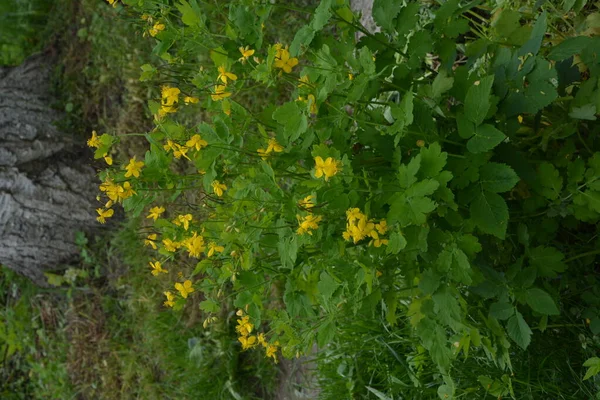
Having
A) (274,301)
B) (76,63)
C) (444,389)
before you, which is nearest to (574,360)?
(444,389)

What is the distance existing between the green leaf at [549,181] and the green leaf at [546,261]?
0.42 ft

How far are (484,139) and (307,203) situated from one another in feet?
1.28

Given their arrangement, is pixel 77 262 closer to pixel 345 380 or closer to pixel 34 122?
pixel 34 122

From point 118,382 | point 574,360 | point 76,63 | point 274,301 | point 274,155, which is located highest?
point 274,155

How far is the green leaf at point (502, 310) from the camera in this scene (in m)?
1.46

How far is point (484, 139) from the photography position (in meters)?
1.27

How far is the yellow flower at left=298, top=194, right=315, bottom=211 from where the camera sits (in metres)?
1.37

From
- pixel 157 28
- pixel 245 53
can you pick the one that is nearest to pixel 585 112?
pixel 245 53

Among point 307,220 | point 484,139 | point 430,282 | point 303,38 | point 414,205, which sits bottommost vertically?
point 430,282

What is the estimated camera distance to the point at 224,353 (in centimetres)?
310

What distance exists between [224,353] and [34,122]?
1.82 meters

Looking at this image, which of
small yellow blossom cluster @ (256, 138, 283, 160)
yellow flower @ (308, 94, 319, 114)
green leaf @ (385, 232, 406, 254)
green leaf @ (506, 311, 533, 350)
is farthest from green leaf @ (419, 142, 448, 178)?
green leaf @ (506, 311, 533, 350)

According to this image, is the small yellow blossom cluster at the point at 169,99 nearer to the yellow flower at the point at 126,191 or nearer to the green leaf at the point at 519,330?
the yellow flower at the point at 126,191

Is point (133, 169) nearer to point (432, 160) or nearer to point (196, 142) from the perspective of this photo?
point (196, 142)
